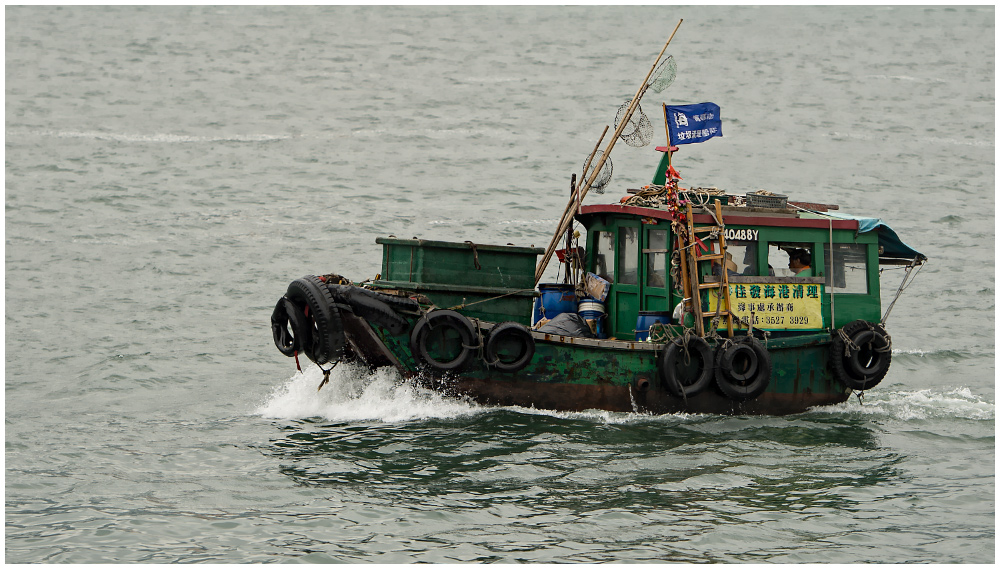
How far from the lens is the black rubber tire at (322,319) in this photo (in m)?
12.5

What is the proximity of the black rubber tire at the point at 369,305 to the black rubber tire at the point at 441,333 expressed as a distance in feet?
0.86

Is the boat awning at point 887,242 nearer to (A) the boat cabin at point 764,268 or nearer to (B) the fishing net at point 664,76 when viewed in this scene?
(A) the boat cabin at point 764,268

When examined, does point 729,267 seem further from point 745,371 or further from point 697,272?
point 745,371

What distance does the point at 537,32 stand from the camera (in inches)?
2115

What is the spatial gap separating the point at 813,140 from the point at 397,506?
27832 millimetres

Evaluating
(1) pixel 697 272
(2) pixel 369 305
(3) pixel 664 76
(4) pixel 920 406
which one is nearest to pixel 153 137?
(3) pixel 664 76

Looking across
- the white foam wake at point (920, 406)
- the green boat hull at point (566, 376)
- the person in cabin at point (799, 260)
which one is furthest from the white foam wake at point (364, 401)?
the white foam wake at point (920, 406)

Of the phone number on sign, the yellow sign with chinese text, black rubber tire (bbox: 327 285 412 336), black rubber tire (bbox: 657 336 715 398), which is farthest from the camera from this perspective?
the phone number on sign

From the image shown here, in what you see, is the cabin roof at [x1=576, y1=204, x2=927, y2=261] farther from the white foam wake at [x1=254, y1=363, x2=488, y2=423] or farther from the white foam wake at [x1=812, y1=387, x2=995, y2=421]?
the white foam wake at [x1=254, y1=363, x2=488, y2=423]

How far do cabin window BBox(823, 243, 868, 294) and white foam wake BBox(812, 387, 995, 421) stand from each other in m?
1.54

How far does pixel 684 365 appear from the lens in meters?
13.3

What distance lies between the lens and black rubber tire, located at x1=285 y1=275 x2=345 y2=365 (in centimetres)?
1251

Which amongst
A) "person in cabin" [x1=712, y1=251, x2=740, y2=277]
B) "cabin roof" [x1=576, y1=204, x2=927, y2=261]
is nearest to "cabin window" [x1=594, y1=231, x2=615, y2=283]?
"cabin roof" [x1=576, y1=204, x2=927, y2=261]

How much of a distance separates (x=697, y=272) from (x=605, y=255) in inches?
61.3
